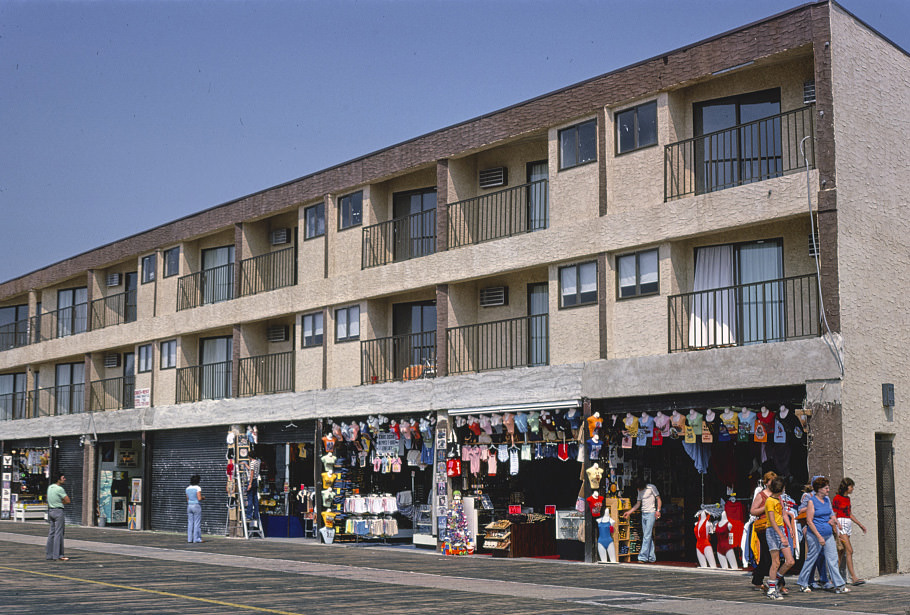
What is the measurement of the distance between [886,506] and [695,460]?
326 centimetres

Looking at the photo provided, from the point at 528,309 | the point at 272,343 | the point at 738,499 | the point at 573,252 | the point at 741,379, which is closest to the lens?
the point at 741,379

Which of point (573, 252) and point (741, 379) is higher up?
point (573, 252)

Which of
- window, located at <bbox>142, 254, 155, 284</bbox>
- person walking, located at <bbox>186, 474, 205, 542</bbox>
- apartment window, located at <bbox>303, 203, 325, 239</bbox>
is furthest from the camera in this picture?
window, located at <bbox>142, 254, 155, 284</bbox>

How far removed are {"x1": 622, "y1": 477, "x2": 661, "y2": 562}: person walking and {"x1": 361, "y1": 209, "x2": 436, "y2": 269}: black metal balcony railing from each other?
904 centimetres

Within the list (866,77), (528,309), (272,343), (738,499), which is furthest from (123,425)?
(866,77)

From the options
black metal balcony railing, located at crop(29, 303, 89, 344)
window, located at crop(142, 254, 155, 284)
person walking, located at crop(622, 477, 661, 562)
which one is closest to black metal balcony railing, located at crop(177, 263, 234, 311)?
window, located at crop(142, 254, 155, 284)

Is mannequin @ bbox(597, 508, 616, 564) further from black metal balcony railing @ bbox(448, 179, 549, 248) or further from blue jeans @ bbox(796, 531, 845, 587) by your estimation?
black metal balcony railing @ bbox(448, 179, 549, 248)

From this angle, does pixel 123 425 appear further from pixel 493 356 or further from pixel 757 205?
pixel 757 205

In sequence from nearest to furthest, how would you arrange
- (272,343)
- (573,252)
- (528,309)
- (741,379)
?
(741,379), (573,252), (528,309), (272,343)

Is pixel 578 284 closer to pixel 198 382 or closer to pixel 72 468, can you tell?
pixel 198 382

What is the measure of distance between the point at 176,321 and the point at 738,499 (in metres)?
20.1

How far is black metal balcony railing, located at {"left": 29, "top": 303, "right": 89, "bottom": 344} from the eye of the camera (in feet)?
137

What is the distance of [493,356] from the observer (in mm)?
25266

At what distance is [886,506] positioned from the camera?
740 inches
